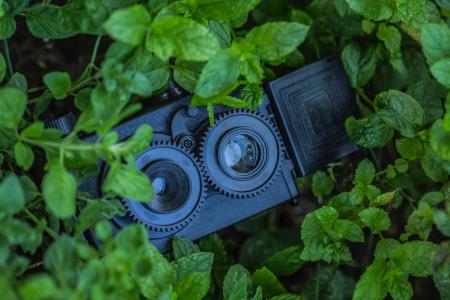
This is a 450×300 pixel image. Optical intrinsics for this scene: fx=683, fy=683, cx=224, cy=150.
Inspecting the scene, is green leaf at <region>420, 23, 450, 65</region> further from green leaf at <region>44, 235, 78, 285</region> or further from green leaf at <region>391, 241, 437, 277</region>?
green leaf at <region>44, 235, 78, 285</region>

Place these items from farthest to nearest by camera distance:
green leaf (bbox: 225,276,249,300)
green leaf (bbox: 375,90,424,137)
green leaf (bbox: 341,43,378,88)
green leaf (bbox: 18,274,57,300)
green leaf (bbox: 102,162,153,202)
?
green leaf (bbox: 341,43,378,88), green leaf (bbox: 375,90,424,137), green leaf (bbox: 225,276,249,300), green leaf (bbox: 102,162,153,202), green leaf (bbox: 18,274,57,300)

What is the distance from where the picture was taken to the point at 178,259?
2.90ft

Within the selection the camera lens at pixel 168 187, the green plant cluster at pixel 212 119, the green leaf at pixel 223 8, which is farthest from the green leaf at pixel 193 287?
the green leaf at pixel 223 8

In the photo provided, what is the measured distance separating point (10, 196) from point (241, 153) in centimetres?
37

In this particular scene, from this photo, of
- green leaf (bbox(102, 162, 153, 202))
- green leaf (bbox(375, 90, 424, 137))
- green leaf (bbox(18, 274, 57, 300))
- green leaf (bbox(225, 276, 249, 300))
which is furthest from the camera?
green leaf (bbox(375, 90, 424, 137))

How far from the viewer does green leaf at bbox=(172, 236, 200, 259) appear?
35.7 inches

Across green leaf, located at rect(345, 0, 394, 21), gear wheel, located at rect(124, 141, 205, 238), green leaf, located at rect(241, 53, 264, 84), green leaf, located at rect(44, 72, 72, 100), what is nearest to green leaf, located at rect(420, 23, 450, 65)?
green leaf, located at rect(345, 0, 394, 21)

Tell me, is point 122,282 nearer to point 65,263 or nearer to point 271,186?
point 65,263

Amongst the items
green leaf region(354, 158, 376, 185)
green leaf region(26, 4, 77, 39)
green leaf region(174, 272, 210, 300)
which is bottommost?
green leaf region(174, 272, 210, 300)

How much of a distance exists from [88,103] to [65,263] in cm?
22

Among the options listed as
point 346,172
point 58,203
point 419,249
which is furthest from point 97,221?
point 346,172

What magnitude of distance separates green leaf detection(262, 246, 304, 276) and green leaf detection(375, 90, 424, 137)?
9.1 inches

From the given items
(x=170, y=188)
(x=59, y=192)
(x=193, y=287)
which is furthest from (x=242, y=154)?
(x=59, y=192)

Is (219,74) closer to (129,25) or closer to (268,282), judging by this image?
(129,25)
